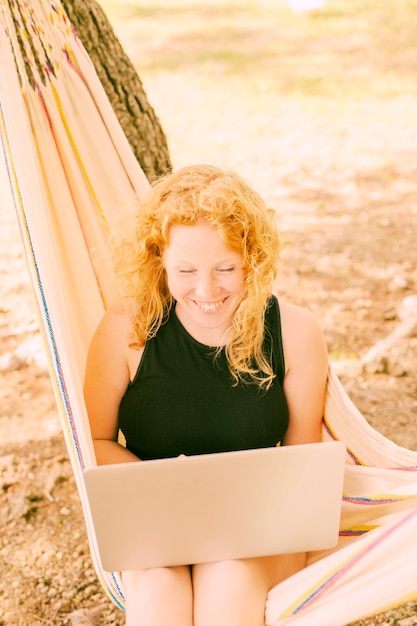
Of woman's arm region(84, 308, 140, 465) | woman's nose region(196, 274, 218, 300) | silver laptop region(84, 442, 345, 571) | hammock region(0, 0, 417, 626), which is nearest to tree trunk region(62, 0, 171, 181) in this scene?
hammock region(0, 0, 417, 626)

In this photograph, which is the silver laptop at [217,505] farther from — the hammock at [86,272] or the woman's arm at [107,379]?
the woman's arm at [107,379]

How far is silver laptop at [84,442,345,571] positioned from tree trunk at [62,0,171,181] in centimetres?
119

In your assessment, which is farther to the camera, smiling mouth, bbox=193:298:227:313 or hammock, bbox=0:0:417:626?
smiling mouth, bbox=193:298:227:313

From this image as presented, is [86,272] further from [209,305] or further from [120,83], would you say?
[120,83]

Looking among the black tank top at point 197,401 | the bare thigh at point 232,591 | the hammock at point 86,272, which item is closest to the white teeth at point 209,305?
the black tank top at point 197,401

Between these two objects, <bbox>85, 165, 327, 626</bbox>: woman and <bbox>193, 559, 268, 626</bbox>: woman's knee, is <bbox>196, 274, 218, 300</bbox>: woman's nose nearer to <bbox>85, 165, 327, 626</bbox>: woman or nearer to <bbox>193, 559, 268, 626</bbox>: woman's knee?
<bbox>85, 165, 327, 626</bbox>: woman

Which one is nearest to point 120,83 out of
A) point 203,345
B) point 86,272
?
point 86,272

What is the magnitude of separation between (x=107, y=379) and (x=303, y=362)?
0.41 metres

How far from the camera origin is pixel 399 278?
12.1ft

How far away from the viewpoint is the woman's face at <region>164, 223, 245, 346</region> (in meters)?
1.51

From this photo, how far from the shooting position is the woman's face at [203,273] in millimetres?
1506

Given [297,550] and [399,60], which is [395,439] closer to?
[297,550]

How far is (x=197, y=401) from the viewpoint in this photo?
162 cm

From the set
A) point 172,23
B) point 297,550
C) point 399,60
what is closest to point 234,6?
point 172,23
